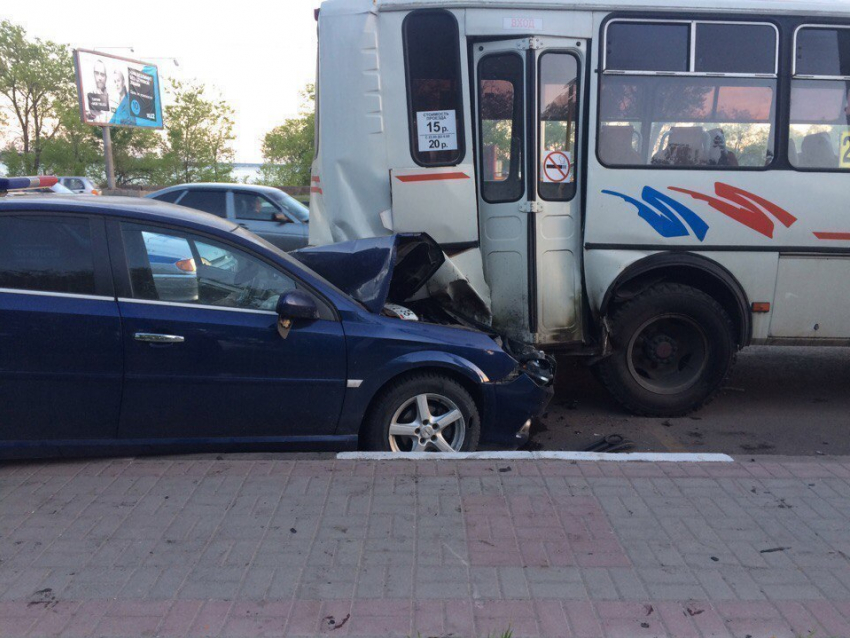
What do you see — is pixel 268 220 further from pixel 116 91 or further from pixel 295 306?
pixel 116 91

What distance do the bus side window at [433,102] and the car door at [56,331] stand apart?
2.64m

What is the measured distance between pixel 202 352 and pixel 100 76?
113 feet

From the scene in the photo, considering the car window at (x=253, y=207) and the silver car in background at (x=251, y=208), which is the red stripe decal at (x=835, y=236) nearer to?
the silver car in background at (x=251, y=208)

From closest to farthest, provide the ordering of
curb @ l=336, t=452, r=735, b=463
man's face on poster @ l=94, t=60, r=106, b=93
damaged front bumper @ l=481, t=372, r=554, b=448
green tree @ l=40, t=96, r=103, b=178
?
1. curb @ l=336, t=452, r=735, b=463
2. damaged front bumper @ l=481, t=372, r=554, b=448
3. man's face on poster @ l=94, t=60, r=106, b=93
4. green tree @ l=40, t=96, r=103, b=178

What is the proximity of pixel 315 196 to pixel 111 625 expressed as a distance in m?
4.10

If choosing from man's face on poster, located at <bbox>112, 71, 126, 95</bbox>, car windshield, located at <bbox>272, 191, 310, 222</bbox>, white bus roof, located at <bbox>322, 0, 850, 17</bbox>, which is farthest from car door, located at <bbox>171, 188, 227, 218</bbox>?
man's face on poster, located at <bbox>112, 71, 126, 95</bbox>

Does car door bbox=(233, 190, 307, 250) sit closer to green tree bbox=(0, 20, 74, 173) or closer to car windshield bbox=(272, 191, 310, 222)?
car windshield bbox=(272, 191, 310, 222)

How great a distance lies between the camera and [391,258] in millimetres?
5340

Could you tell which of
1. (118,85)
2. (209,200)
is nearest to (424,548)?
(209,200)

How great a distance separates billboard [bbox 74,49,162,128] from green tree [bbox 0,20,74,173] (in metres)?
4.25

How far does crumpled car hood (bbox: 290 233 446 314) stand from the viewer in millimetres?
5203

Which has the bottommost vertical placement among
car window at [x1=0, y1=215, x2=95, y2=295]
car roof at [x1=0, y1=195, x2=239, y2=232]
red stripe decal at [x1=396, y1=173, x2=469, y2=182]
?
car window at [x1=0, y1=215, x2=95, y2=295]

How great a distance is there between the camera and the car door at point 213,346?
464cm

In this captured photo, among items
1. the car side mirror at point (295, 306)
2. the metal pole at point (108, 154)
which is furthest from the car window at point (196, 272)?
the metal pole at point (108, 154)
